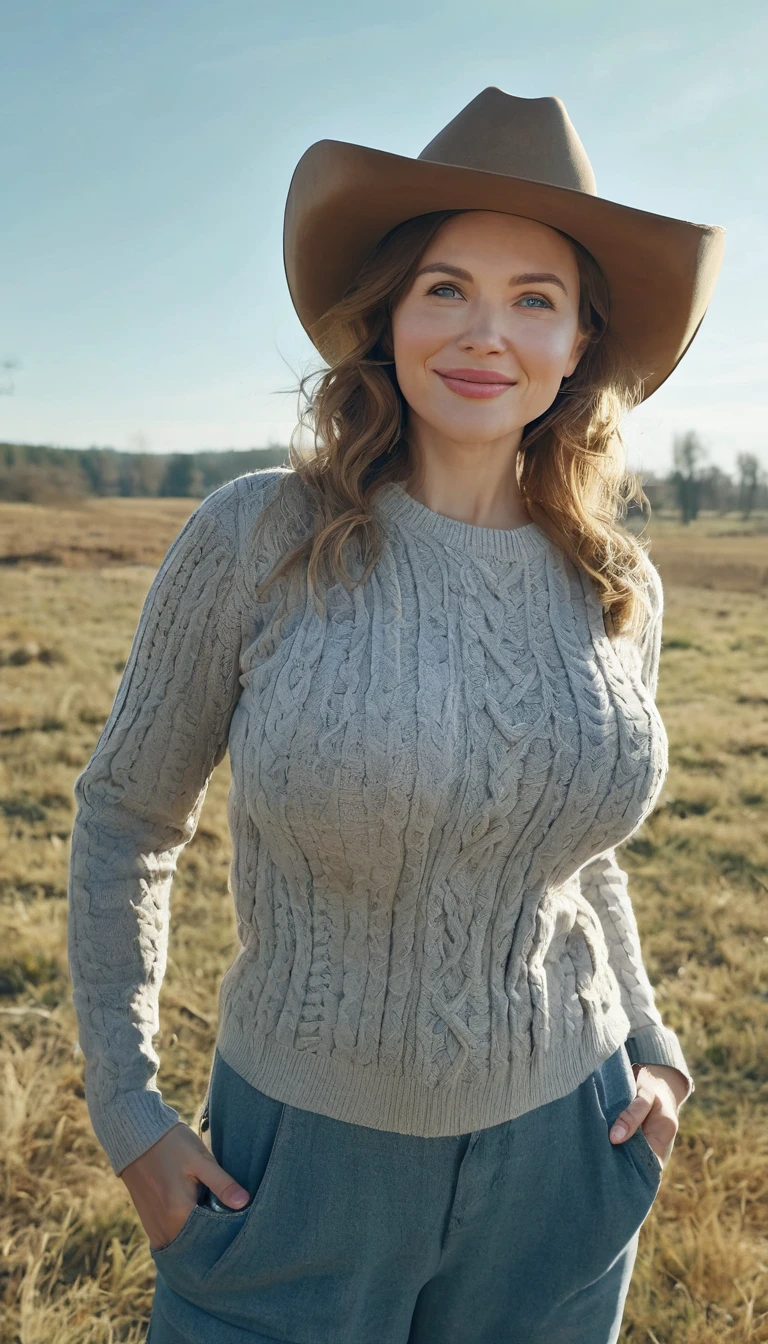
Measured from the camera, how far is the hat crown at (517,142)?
5.39 ft

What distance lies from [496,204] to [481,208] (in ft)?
0.10

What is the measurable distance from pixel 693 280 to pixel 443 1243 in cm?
165

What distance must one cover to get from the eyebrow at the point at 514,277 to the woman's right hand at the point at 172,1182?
4.58 feet

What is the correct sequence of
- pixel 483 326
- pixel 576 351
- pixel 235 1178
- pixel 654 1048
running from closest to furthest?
pixel 235 1178 < pixel 483 326 < pixel 654 1048 < pixel 576 351

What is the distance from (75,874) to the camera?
1532 mm

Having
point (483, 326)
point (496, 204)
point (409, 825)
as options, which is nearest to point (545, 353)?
point (483, 326)

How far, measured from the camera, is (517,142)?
1.66 meters

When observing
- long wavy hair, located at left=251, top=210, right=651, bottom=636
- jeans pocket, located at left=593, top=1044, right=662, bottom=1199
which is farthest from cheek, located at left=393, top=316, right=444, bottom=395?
jeans pocket, located at left=593, top=1044, right=662, bottom=1199

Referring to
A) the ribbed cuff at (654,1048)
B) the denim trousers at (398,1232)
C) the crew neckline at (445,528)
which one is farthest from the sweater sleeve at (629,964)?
the crew neckline at (445,528)

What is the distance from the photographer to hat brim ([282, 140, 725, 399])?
160 centimetres

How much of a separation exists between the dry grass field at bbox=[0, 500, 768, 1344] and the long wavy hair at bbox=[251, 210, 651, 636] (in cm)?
50

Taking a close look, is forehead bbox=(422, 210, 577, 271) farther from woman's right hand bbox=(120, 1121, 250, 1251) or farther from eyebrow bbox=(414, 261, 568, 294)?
woman's right hand bbox=(120, 1121, 250, 1251)

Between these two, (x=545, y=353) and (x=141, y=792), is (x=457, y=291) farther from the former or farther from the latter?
(x=141, y=792)

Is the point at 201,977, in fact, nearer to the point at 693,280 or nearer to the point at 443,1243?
the point at 443,1243
